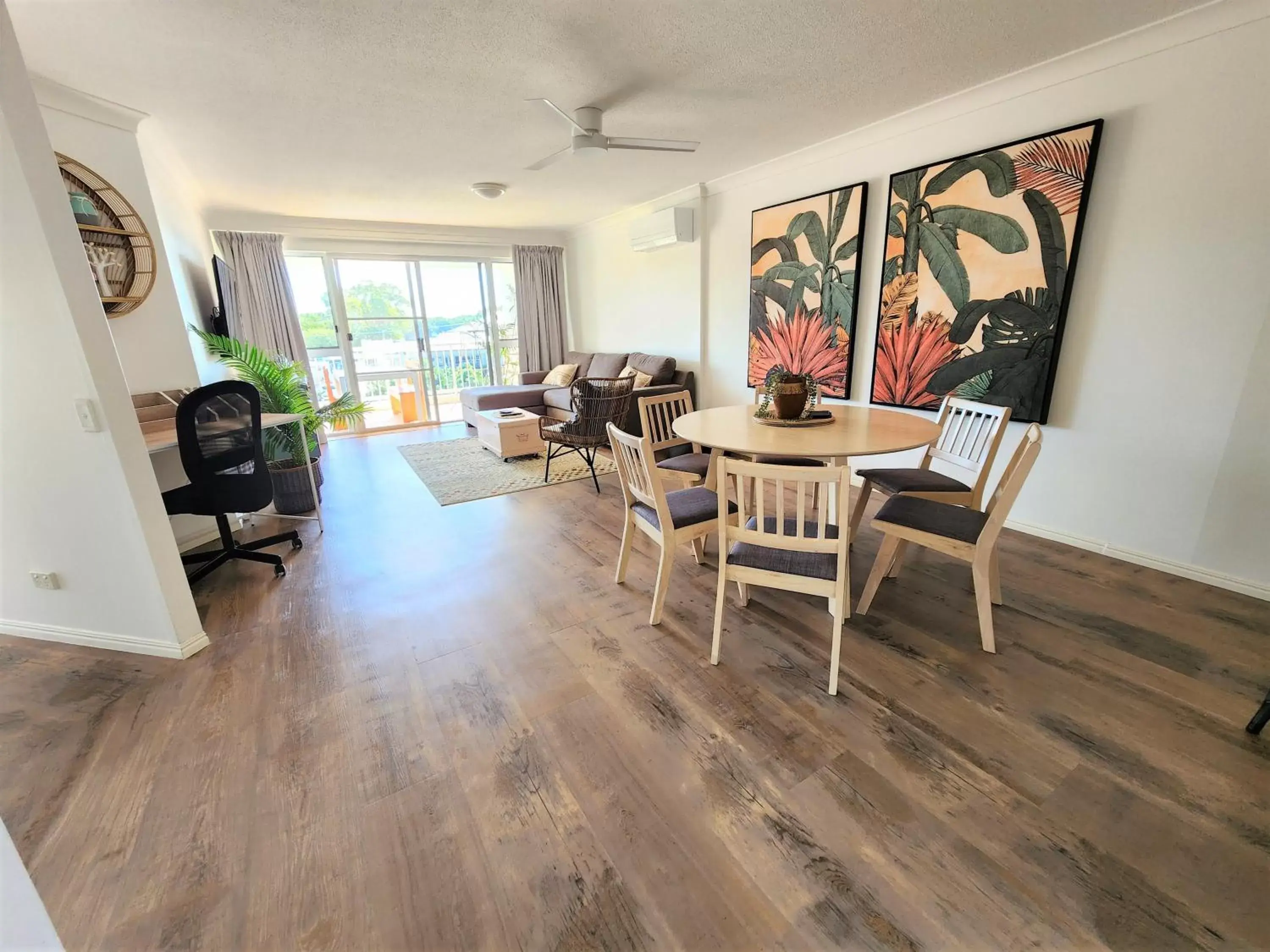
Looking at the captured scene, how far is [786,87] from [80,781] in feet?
13.2

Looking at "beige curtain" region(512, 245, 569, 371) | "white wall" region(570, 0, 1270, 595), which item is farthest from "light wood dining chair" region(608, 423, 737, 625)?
"beige curtain" region(512, 245, 569, 371)

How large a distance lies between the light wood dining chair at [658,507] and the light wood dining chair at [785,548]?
0.19 metres

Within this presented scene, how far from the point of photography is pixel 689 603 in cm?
239

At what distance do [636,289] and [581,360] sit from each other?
124 centimetres

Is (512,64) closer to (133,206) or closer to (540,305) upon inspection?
(133,206)

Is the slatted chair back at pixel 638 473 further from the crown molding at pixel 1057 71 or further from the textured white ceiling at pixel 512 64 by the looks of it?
the crown molding at pixel 1057 71

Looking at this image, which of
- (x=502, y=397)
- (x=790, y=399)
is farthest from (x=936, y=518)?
(x=502, y=397)

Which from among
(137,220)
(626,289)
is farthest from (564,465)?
(137,220)

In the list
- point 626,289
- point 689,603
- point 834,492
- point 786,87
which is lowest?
point 689,603

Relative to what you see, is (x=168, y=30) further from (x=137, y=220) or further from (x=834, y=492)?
(x=834, y=492)

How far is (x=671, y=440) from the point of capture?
10.8 feet

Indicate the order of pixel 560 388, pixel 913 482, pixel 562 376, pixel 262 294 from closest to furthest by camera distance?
pixel 913 482 < pixel 262 294 < pixel 560 388 < pixel 562 376

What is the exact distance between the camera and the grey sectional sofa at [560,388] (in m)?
5.23

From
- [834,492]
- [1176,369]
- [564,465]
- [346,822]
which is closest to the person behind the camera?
[346,822]
